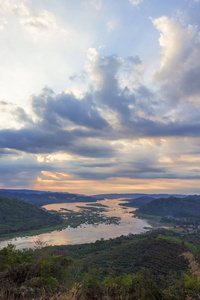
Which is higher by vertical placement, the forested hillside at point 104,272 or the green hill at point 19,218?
the forested hillside at point 104,272

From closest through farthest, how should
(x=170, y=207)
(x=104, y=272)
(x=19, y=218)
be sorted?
(x=104, y=272) < (x=19, y=218) < (x=170, y=207)

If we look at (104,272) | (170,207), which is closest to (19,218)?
(104,272)

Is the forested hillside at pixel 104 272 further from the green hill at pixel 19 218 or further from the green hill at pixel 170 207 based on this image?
the green hill at pixel 170 207

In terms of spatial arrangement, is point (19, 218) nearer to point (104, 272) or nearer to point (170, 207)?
point (104, 272)

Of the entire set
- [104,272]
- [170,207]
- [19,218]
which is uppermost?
[104,272]

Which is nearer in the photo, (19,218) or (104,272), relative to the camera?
(104,272)

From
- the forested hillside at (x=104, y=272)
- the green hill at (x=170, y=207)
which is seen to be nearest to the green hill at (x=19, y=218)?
the forested hillside at (x=104, y=272)

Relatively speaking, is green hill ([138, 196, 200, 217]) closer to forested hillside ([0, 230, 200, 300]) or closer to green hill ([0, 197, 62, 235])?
green hill ([0, 197, 62, 235])

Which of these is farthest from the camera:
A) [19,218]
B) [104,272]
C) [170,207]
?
[170,207]

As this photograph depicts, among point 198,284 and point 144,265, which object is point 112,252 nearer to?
point 144,265

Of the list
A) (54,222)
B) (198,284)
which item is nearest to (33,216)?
(54,222)
